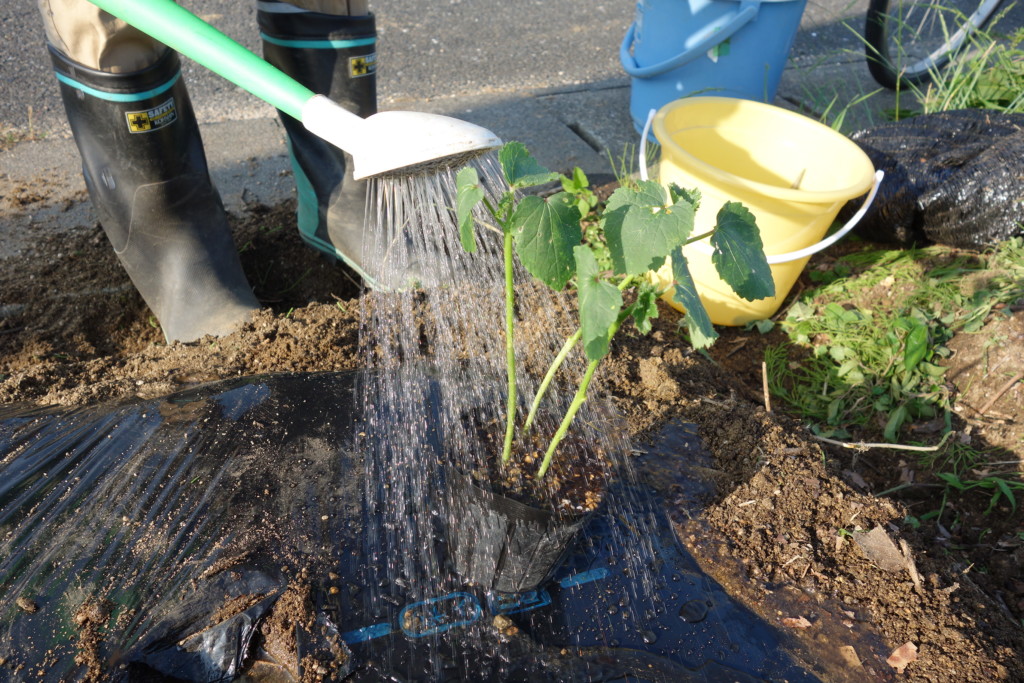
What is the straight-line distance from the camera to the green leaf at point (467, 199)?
970 millimetres

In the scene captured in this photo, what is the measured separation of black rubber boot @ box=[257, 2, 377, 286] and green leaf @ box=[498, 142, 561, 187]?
979 millimetres

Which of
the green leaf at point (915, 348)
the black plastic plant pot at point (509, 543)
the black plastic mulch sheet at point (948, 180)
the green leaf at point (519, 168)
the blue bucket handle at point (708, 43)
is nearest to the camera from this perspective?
the green leaf at point (519, 168)

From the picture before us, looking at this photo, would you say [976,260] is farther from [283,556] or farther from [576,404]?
[283,556]

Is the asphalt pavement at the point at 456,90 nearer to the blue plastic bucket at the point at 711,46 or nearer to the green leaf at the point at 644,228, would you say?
the blue plastic bucket at the point at 711,46

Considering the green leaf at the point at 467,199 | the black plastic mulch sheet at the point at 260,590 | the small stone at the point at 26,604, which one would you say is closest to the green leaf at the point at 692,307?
the green leaf at the point at 467,199

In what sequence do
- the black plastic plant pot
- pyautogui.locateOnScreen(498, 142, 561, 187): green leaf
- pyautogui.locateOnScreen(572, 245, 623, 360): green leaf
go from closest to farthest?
pyautogui.locateOnScreen(572, 245, 623, 360): green leaf → pyautogui.locateOnScreen(498, 142, 561, 187): green leaf → the black plastic plant pot

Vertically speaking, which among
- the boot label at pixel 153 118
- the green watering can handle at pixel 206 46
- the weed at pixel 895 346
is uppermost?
the green watering can handle at pixel 206 46

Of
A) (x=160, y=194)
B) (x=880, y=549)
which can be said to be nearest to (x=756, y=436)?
(x=880, y=549)

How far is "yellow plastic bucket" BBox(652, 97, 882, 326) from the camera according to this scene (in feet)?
6.08

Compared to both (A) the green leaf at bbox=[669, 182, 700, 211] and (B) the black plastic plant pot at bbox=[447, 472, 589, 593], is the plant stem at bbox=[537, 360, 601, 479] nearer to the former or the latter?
(B) the black plastic plant pot at bbox=[447, 472, 589, 593]

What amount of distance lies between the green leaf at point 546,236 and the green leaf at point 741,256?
22 cm

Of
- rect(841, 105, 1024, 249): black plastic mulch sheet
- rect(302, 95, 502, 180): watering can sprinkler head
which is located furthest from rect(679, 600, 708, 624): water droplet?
rect(841, 105, 1024, 249): black plastic mulch sheet

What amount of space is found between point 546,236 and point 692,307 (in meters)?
0.23

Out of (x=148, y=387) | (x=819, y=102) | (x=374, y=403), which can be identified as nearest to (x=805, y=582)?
(x=374, y=403)
